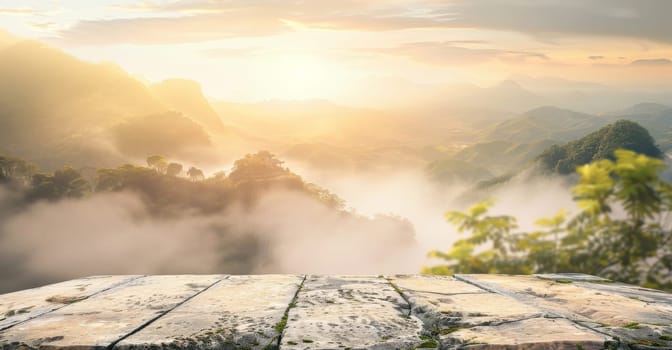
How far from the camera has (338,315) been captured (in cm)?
277

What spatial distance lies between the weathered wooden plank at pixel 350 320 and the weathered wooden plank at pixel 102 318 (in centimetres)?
89

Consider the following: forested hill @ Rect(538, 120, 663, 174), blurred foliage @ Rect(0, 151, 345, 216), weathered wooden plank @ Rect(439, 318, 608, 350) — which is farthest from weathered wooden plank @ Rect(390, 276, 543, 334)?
blurred foliage @ Rect(0, 151, 345, 216)

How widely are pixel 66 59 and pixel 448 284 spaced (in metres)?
171

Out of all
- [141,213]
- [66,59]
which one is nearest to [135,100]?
[66,59]

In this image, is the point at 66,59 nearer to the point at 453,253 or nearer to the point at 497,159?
the point at 497,159

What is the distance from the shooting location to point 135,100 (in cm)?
14712

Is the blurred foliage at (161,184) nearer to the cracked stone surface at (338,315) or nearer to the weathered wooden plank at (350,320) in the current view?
the cracked stone surface at (338,315)

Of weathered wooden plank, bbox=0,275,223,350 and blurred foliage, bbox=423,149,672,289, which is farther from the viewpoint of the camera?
blurred foliage, bbox=423,149,672,289

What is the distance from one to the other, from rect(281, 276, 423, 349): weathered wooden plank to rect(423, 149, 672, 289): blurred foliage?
2.74 m

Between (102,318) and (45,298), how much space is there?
1.00 m

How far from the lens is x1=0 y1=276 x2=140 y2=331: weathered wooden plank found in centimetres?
298

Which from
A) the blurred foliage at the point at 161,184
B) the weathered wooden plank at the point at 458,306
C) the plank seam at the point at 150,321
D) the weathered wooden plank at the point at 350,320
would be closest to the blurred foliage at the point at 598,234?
the weathered wooden plank at the point at 458,306

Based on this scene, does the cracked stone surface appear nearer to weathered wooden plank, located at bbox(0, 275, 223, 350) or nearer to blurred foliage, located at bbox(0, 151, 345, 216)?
weathered wooden plank, located at bbox(0, 275, 223, 350)

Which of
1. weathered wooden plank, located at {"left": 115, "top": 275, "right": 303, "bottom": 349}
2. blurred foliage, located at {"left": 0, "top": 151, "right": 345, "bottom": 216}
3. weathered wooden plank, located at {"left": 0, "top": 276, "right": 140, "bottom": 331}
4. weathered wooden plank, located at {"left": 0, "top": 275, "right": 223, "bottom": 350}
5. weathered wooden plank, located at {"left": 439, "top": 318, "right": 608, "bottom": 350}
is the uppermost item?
blurred foliage, located at {"left": 0, "top": 151, "right": 345, "bottom": 216}
